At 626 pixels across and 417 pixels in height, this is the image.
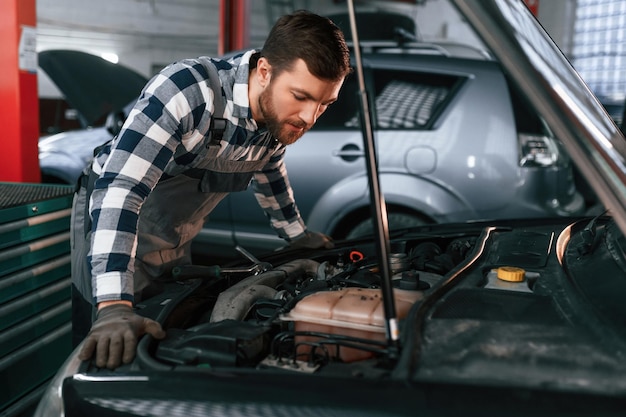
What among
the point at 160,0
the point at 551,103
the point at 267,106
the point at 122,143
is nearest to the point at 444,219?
the point at 267,106

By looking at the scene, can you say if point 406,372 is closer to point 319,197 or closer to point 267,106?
point 267,106

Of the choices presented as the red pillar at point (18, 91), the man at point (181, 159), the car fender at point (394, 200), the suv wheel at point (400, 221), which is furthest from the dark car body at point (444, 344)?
the suv wheel at point (400, 221)

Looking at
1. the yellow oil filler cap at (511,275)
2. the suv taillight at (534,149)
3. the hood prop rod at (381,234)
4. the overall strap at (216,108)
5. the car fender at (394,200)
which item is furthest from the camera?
the car fender at (394,200)

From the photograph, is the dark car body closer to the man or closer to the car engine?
the car engine

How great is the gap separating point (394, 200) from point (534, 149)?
0.82 metres

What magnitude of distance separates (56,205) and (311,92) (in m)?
1.21

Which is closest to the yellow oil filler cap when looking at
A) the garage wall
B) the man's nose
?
the man's nose

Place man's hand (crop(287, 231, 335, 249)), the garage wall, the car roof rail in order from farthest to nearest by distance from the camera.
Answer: the garage wall → the car roof rail → man's hand (crop(287, 231, 335, 249))

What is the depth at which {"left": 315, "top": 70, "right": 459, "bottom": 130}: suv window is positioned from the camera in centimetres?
335

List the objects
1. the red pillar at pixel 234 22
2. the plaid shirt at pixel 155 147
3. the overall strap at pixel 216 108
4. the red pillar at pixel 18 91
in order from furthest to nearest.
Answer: the red pillar at pixel 234 22, the red pillar at pixel 18 91, the overall strap at pixel 216 108, the plaid shirt at pixel 155 147

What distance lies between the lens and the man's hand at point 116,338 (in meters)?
1.14

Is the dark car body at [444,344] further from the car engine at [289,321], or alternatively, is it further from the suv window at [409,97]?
the suv window at [409,97]

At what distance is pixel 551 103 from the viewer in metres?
0.95

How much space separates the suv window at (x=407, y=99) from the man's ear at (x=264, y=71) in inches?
65.0
